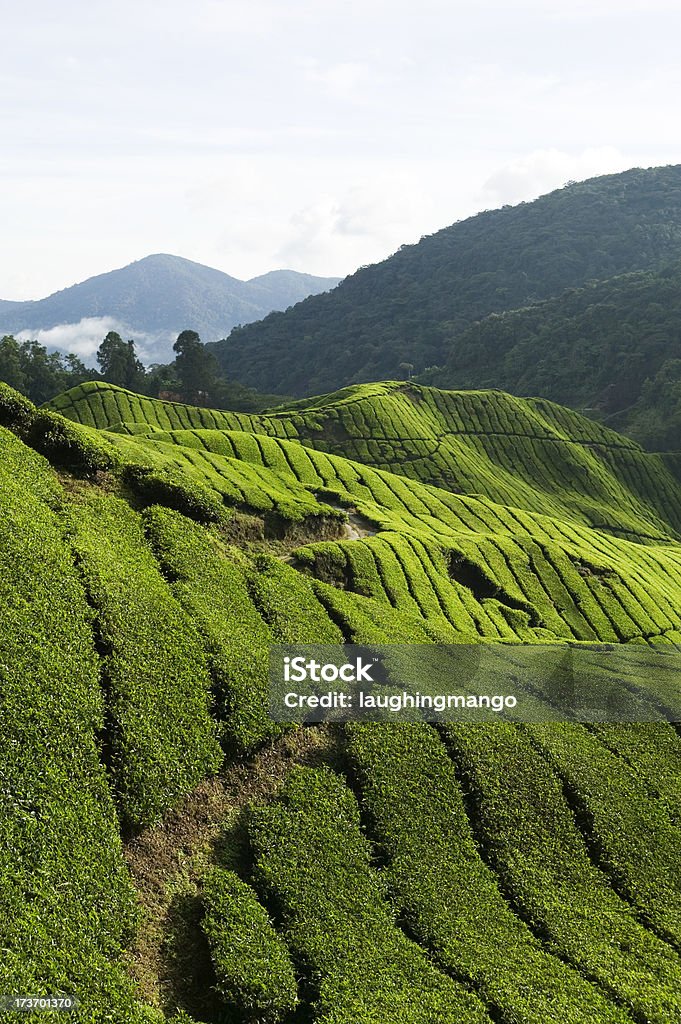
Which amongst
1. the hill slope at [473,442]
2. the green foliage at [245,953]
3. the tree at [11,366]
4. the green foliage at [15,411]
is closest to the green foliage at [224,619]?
the green foliage at [245,953]

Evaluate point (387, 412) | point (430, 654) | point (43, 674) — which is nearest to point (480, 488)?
point (387, 412)

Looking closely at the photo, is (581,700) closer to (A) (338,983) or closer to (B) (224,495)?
(A) (338,983)

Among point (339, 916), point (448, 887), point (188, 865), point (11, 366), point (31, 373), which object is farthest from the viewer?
point (31, 373)

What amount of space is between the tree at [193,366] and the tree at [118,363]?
623 cm

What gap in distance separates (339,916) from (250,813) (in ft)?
7.15

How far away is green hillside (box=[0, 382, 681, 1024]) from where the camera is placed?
924 centimetres

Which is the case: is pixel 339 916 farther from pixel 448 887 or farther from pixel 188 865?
pixel 188 865

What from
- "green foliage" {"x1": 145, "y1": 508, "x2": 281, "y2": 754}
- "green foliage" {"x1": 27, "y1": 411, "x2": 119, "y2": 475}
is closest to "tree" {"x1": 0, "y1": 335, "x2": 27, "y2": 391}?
"green foliage" {"x1": 27, "y1": 411, "x2": 119, "y2": 475}

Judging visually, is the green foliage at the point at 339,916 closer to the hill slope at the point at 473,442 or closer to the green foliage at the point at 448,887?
the green foliage at the point at 448,887

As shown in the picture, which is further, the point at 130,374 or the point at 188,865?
the point at 130,374

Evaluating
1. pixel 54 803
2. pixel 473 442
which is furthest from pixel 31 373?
pixel 54 803

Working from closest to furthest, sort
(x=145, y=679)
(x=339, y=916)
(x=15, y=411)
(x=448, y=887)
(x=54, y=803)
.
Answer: (x=54, y=803) < (x=339, y=916) < (x=448, y=887) < (x=145, y=679) < (x=15, y=411)

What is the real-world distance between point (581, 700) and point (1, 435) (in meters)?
15.5

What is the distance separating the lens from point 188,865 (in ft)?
35.1
